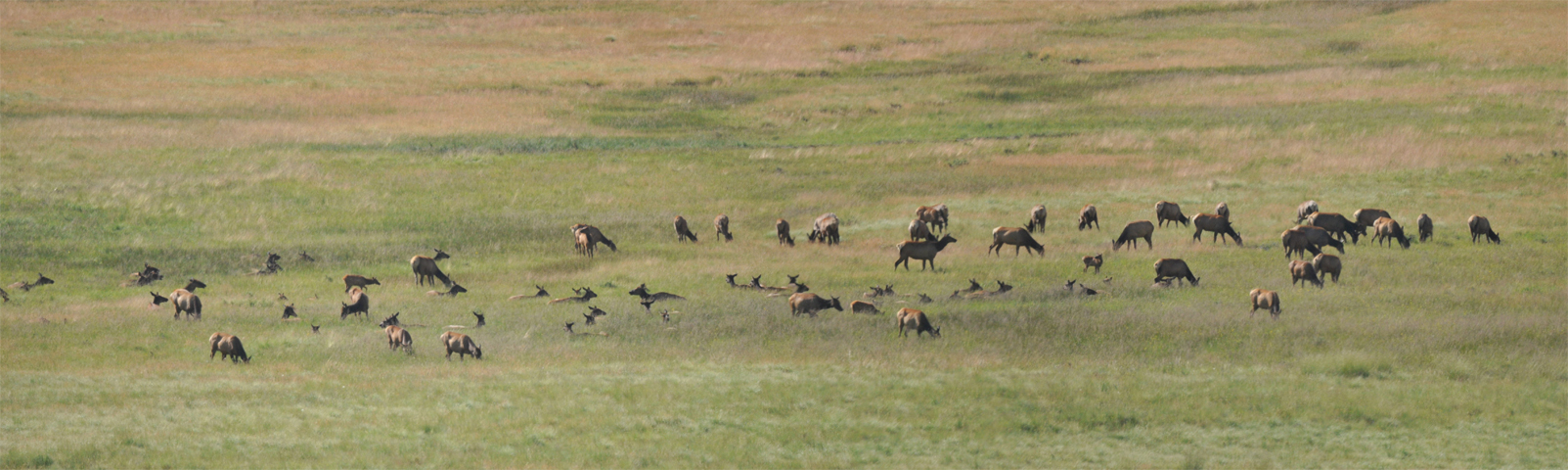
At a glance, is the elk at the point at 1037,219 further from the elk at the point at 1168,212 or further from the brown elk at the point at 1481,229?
the brown elk at the point at 1481,229

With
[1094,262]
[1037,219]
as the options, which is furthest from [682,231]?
[1094,262]

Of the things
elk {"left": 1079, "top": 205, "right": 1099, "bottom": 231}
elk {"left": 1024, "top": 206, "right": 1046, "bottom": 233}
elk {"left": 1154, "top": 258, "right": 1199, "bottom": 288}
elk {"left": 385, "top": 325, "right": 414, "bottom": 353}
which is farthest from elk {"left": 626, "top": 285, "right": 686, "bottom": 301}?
elk {"left": 1079, "top": 205, "right": 1099, "bottom": 231}

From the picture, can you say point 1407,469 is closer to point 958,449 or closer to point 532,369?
point 958,449

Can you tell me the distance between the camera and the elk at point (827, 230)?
1419 inches

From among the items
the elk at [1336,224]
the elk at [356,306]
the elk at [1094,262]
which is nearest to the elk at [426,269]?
the elk at [356,306]

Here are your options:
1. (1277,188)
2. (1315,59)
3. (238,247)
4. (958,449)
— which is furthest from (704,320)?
(1315,59)

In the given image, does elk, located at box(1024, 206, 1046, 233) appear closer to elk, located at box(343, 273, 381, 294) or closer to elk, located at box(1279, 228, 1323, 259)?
elk, located at box(1279, 228, 1323, 259)

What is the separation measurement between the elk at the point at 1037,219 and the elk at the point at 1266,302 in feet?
35.0

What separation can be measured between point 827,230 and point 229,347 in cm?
1674

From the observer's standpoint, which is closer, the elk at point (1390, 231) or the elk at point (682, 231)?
the elk at point (1390, 231)

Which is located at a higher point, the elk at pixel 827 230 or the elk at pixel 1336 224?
the elk at pixel 1336 224

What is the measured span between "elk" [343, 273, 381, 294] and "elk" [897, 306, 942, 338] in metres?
13.3

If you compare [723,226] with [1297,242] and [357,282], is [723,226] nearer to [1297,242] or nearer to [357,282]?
[357,282]

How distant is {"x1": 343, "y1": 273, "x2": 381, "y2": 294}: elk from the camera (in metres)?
31.2
